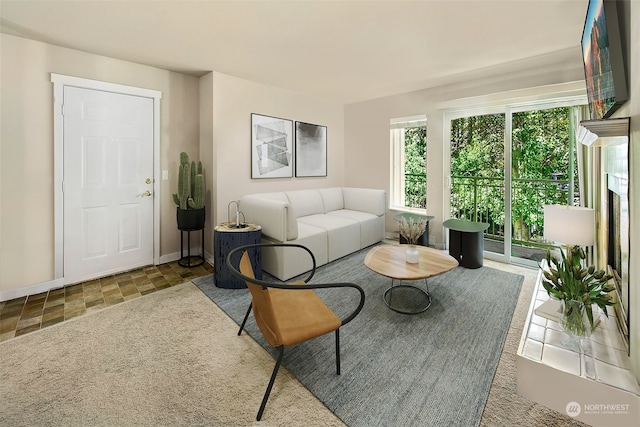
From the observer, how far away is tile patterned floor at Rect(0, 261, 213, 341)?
7.61ft

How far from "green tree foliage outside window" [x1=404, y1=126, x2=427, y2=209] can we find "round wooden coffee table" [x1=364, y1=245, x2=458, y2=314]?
1894 mm

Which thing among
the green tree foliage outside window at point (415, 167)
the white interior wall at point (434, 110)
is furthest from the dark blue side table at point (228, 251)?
the green tree foliage outside window at point (415, 167)

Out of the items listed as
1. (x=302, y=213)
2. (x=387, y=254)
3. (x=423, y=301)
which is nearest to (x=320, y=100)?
(x=302, y=213)

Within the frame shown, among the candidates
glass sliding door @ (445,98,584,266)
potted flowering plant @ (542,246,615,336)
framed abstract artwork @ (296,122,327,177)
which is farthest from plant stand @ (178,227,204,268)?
glass sliding door @ (445,98,584,266)

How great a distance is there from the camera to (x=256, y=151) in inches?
158

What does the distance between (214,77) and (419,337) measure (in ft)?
12.1

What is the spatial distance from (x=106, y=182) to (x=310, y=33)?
2828 mm

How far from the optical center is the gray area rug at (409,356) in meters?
1.47

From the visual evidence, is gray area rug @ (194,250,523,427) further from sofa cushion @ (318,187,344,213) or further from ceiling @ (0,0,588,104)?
ceiling @ (0,0,588,104)

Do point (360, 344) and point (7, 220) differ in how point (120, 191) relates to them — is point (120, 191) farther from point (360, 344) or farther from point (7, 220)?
point (360, 344)

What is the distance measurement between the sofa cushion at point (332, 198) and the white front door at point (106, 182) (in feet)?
Result: 8.31

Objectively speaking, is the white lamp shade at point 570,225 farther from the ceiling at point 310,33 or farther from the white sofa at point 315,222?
the white sofa at point 315,222

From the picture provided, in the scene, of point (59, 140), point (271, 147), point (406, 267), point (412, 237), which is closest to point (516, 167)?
point (412, 237)

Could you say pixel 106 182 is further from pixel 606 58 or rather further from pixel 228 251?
pixel 606 58
